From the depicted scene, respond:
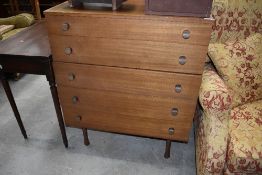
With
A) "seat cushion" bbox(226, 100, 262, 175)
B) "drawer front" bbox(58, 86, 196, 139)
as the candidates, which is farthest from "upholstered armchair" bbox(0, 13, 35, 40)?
"seat cushion" bbox(226, 100, 262, 175)

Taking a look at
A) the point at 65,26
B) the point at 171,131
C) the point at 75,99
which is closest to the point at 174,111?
the point at 171,131

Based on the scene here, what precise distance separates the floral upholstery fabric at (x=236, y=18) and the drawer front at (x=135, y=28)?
0.43m

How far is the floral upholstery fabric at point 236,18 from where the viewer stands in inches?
54.8

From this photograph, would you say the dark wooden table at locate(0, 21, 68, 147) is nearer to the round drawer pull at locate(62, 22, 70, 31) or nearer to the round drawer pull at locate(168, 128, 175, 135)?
the round drawer pull at locate(62, 22, 70, 31)

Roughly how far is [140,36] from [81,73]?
0.44 meters

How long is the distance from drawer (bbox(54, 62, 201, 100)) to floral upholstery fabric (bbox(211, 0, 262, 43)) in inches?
17.8

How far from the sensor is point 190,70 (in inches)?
47.9

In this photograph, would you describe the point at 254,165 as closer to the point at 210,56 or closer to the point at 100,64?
the point at 210,56

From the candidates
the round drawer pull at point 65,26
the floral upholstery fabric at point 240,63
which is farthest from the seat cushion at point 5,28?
the floral upholstery fabric at point 240,63

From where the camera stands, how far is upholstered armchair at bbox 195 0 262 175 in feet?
3.73

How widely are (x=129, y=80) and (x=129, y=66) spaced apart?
0.09 metres

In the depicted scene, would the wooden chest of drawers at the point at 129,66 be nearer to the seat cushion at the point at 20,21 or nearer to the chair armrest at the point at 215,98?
the chair armrest at the point at 215,98

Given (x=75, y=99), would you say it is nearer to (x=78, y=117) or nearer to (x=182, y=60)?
(x=78, y=117)

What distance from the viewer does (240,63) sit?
137 cm
